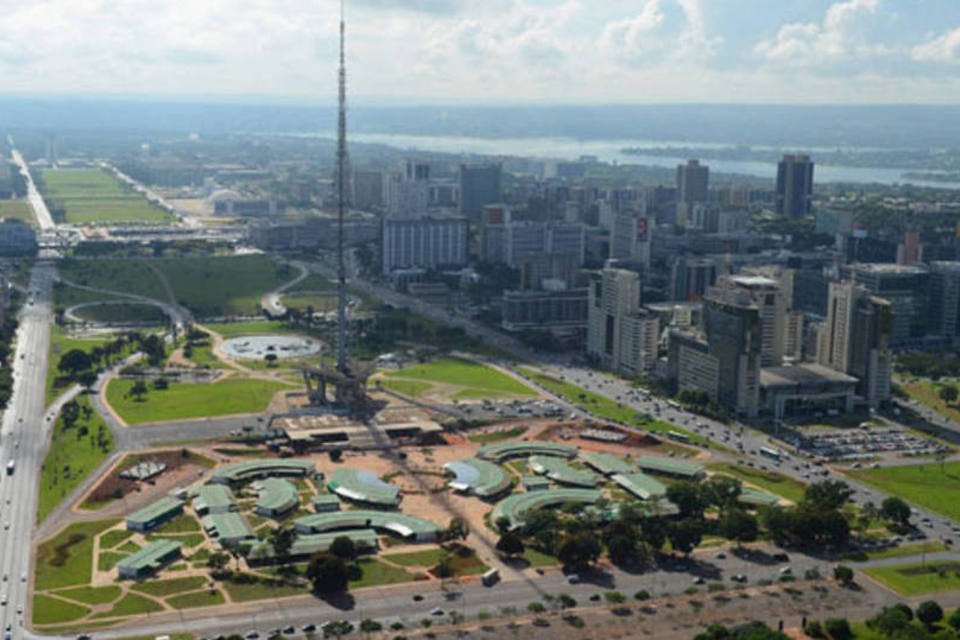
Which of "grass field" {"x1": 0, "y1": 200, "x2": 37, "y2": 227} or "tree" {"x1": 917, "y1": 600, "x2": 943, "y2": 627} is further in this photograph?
"grass field" {"x1": 0, "y1": 200, "x2": 37, "y2": 227}

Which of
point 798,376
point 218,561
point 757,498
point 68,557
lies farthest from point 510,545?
point 798,376

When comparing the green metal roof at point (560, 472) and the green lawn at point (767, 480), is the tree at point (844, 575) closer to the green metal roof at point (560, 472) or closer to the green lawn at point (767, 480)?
the green lawn at point (767, 480)

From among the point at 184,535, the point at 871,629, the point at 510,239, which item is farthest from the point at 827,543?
the point at 510,239

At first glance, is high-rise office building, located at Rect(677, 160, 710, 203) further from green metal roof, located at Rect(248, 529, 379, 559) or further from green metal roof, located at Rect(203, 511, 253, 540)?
green metal roof, located at Rect(248, 529, 379, 559)

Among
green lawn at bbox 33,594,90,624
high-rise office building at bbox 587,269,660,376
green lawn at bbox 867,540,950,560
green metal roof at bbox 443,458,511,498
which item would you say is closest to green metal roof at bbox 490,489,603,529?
green metal roof at bbox 443,458,511,498

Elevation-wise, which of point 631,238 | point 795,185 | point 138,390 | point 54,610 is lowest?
point 54,610

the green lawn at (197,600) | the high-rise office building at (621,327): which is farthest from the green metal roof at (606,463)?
the green lawn at (197,600)

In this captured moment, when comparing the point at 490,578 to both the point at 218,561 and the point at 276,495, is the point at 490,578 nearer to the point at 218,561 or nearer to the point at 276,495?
the point at 218,561
